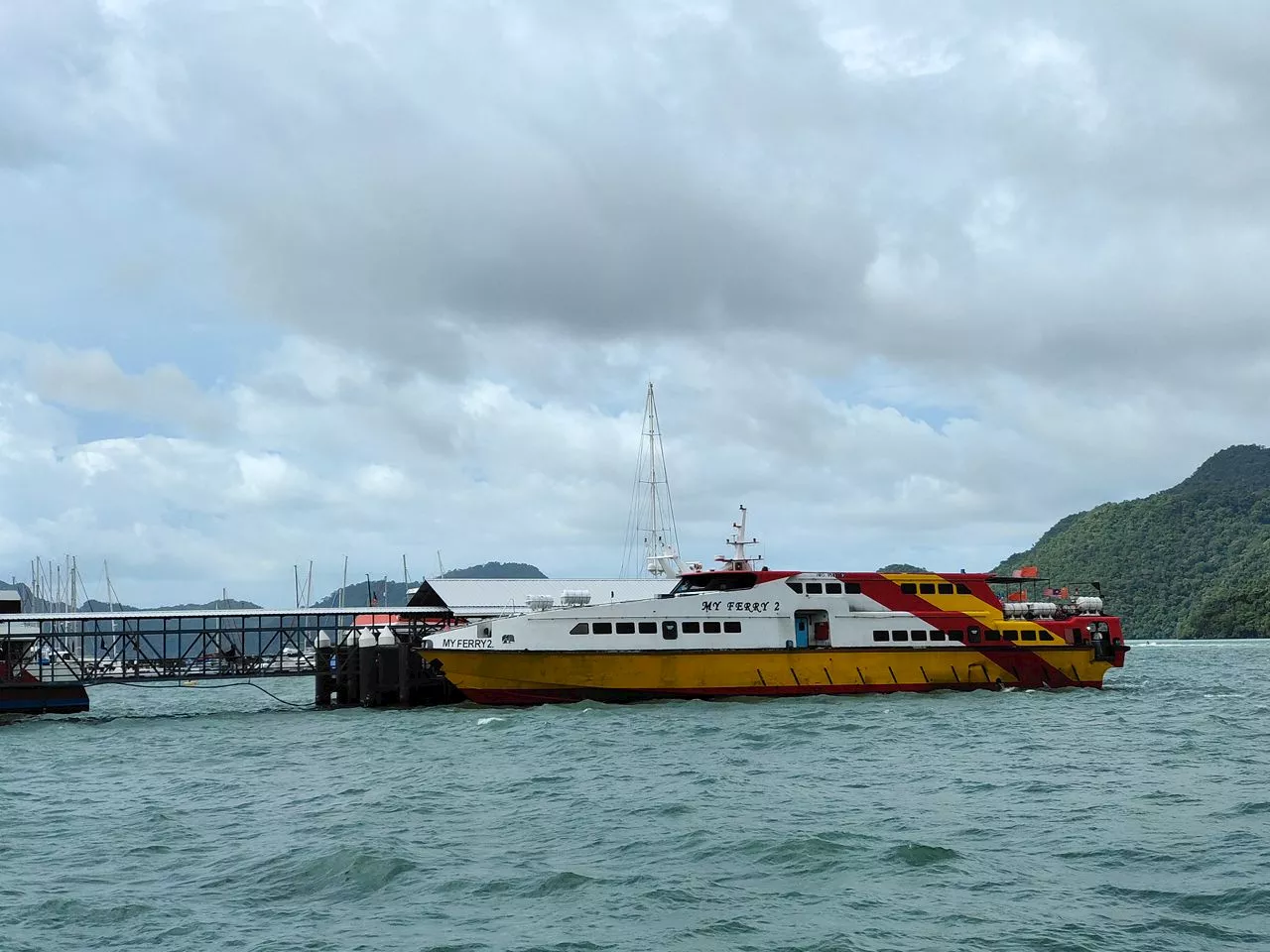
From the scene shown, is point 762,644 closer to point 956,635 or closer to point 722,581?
point 722,581

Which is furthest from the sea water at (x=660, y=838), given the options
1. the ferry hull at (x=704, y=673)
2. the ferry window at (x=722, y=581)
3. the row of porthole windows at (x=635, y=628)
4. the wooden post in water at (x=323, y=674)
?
the wooden post in water at (x=323, y=674)

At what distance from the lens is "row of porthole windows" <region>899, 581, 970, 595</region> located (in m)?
50.1

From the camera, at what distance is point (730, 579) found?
158ft

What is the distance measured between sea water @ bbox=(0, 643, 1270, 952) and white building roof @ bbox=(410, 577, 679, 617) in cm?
3016

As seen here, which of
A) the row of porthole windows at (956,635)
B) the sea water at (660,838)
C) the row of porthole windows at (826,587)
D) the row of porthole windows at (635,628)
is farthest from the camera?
the row of porthole windows at (956,635)

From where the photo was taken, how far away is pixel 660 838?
21.2 meters

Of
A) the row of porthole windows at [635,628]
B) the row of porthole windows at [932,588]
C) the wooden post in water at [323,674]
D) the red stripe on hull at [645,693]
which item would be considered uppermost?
the row of porthole windows at [932,588]

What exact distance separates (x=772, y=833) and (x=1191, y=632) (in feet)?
627

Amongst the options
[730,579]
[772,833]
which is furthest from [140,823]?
[730,579]

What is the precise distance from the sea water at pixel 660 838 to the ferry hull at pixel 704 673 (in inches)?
244

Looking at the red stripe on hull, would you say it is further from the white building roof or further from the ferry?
the white building roof

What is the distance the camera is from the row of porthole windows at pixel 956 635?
1937 inches

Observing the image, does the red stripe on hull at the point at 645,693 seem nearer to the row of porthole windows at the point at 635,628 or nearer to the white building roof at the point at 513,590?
the row of porthole windows at the point at 635,628

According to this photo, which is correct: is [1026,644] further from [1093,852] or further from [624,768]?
[1093,852]
